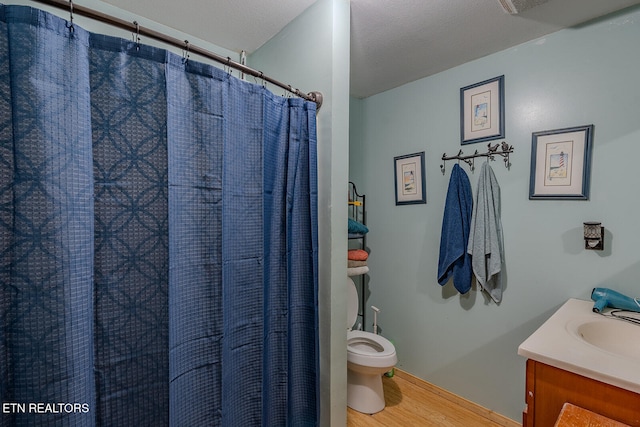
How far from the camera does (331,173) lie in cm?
146

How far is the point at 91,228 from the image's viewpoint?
825 millimetres

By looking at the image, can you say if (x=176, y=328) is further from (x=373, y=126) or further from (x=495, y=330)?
(x=373, y=126)

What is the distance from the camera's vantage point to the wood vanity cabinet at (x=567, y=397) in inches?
34.5

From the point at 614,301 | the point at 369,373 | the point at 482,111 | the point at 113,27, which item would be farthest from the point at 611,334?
the point at 113,27

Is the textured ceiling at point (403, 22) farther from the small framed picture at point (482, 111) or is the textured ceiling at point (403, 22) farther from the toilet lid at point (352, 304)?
the toilet lid at point (352, 304)

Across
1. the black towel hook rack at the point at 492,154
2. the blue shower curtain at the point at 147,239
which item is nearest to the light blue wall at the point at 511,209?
the black towel hook rack at the point at 492,154

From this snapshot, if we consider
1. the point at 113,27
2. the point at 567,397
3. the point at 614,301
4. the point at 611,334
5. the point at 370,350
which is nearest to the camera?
the point at 567,397

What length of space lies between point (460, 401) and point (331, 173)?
191 cm

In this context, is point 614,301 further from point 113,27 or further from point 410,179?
point 113,27

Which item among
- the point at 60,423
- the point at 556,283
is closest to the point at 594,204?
the point at 556,283

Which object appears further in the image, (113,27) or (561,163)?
(561,163)

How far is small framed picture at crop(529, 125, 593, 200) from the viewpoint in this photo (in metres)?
1.61

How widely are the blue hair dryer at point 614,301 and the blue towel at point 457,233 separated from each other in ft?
2.21

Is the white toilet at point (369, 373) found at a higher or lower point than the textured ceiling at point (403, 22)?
lower
